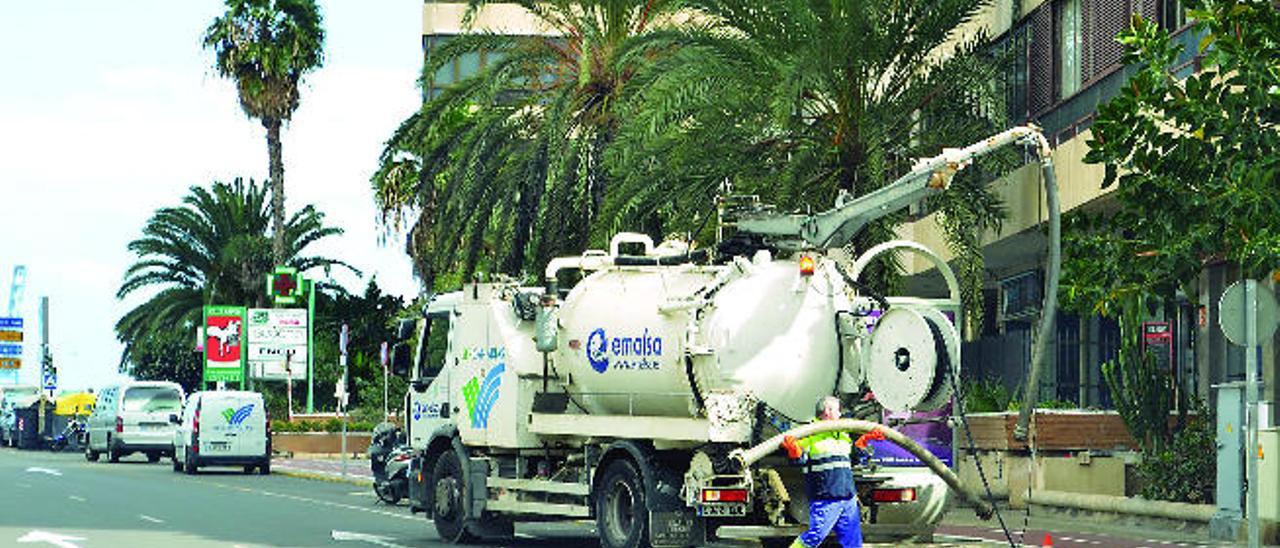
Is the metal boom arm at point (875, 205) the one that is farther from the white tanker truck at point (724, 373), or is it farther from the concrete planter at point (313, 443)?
the concrete planter at point (313, 443)

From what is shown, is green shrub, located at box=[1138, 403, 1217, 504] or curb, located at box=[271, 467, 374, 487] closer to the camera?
green shrub, located at box=[1138, 403, 1217, 504]

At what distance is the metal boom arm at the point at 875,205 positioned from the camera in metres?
19.8

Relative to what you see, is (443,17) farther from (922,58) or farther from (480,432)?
(480,432)

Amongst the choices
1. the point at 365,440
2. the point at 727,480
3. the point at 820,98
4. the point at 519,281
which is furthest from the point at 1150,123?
the point at 365,440

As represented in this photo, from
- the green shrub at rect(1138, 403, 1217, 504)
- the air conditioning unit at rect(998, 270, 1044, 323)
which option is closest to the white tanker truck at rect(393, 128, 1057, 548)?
the green shrub at rect(1138, 403, 1217, 504)

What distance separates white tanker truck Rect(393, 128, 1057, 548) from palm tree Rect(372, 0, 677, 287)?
1318 cm

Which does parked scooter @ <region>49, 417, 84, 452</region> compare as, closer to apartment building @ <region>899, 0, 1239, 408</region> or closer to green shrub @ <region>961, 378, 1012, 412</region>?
apartment building @ <region>899, 0, 1239, 408</region>

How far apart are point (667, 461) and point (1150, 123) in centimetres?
560

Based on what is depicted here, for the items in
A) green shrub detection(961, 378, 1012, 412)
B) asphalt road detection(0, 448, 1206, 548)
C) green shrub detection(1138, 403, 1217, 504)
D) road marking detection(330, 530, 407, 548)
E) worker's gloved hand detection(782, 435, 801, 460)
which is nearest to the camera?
worker's gloved hand detection(782, 435, 801, 460)

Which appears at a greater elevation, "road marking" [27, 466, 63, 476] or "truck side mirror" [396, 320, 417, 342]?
"truck side mirror" [396, 320, 417, 342]

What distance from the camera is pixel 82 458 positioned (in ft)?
211

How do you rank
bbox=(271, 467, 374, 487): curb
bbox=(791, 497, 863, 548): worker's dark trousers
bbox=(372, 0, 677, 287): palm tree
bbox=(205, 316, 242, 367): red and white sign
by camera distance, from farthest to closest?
bbox=(205, 316, 242, 367): red and white sign < bbox=(271, 467, 374, 487): curb < bbox=(372, 0, 677, 287): palm tree < bbox=(791, 497, 863, 548): worker's dark trousers

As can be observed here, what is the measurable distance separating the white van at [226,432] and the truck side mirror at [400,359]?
22735mm

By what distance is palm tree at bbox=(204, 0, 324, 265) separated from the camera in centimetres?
6925
